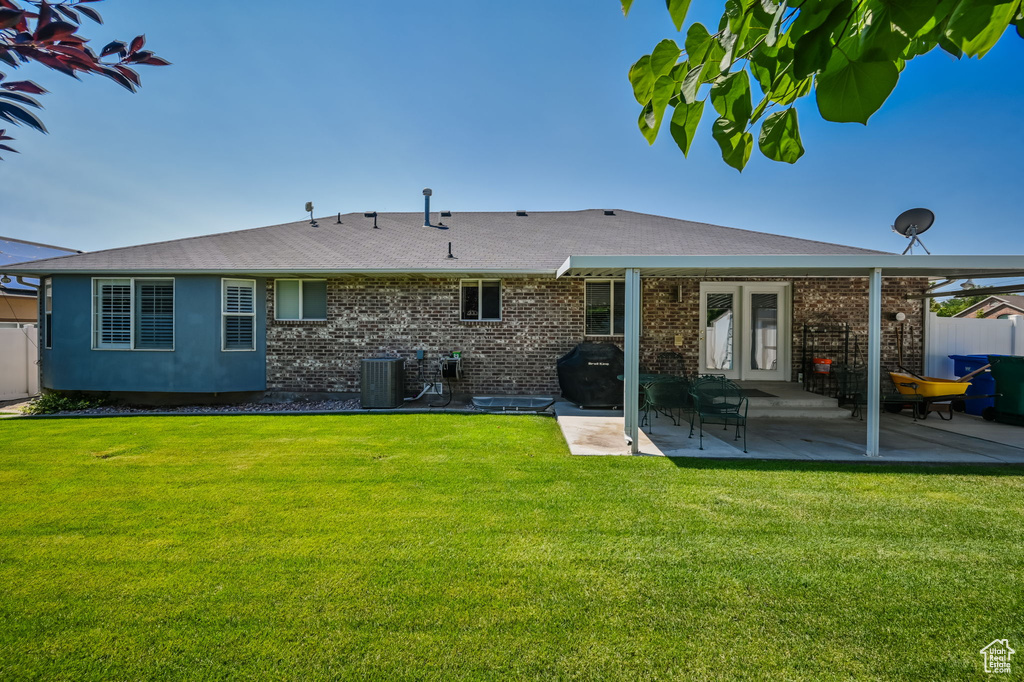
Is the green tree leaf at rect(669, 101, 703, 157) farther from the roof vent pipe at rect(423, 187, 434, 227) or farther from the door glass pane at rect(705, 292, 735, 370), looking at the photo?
the roof vent pipe at rect(423, 187, 434, 227)

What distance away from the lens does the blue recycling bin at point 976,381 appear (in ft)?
28.7

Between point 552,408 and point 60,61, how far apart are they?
341 inches

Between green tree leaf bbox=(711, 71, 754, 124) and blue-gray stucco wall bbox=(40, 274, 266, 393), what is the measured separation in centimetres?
1131

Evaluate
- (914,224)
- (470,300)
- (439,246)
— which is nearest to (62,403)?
Answer: (439,246)

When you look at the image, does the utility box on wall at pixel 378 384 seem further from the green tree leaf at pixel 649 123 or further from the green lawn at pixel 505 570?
the green tree leaf at pixel 649 123

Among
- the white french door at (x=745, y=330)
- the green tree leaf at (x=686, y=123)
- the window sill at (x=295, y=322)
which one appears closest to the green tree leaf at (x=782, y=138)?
the green tree leaf at (x=686, y=123)

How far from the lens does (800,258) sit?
5.83 metres

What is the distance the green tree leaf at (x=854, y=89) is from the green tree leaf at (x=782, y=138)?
0.35 m

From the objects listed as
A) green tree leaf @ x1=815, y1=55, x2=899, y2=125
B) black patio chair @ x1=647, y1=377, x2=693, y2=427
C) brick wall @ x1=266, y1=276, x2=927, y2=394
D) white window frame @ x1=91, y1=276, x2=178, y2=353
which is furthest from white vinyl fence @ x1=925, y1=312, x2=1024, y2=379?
white window frame @ x1=91, y1=276, x2=178, y2=353

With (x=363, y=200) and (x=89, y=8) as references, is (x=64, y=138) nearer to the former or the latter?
(x=89, y=8)

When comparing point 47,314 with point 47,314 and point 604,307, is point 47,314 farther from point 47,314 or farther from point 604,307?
point 604,307

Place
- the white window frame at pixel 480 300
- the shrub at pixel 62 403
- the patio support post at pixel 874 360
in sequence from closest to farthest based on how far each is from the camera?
the patio support post at pixel 874 360 < the shrub at pixel 62 403 < the white window frame at pixel 480 300

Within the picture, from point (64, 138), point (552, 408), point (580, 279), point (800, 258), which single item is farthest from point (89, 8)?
point (580, 279)

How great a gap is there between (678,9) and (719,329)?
10.4 m
